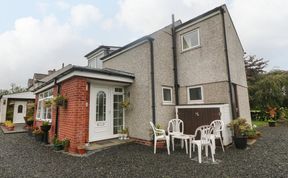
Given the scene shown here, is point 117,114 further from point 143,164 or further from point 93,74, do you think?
point 143,164

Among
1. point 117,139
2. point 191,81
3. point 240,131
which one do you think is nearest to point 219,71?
point 191,81

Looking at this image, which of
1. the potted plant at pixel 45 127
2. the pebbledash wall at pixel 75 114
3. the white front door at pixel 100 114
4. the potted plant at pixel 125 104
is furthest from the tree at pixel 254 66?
the potted plant at pixel 45 127

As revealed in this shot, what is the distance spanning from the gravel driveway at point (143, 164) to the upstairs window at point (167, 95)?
8.65 feet

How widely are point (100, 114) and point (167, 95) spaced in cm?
A: 348

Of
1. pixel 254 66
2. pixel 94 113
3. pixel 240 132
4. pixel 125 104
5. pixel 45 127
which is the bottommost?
pixel 240 132

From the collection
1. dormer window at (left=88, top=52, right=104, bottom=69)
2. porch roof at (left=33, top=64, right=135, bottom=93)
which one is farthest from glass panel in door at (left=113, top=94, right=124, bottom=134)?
dormer window at (left=88, top=52, right=104, bottom=69)

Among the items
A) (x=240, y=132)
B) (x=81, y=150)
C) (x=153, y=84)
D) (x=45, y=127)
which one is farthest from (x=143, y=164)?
(x=45, y=127)

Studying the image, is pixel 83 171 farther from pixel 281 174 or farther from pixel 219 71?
pixel 219 71

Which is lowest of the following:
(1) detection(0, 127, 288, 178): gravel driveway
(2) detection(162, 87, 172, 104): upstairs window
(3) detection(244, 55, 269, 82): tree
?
(1) detection(0, 127, 288, 178): gravel driveway

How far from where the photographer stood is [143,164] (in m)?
4.33

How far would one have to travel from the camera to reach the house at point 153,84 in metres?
6.20

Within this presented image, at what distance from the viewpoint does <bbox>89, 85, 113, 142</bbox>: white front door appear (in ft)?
21.7

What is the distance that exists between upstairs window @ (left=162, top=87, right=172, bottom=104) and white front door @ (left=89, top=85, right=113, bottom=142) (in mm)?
2719

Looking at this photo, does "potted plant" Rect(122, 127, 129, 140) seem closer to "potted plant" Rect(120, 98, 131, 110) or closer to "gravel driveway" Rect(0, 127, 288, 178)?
"potted plant" Rect(120, 98, 131, 110)
